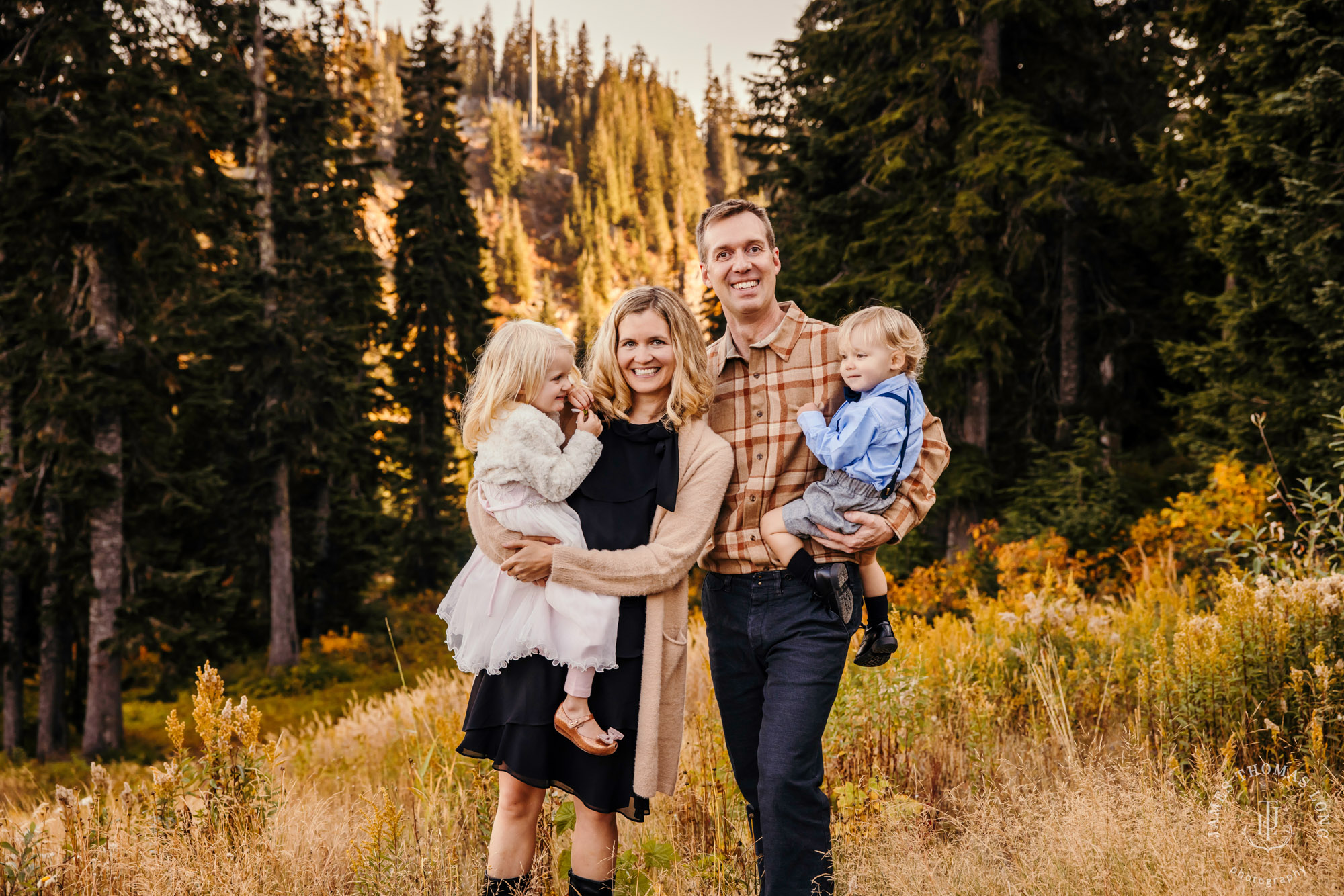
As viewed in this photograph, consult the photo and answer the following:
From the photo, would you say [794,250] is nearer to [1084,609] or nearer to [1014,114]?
[1014,114]

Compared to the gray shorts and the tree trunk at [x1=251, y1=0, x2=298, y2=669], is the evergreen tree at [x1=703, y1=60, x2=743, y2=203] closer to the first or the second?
the tree trunk at [x1=251, y1=0, x2=298, y2=669]

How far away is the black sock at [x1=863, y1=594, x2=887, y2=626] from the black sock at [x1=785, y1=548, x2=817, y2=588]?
36 centimetres

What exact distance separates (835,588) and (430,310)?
75.7 ft

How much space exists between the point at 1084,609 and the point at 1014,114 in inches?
338

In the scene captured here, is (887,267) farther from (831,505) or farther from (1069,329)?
(831,505)

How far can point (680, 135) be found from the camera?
9438cm

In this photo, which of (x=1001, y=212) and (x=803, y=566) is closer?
(x=803, y=566)

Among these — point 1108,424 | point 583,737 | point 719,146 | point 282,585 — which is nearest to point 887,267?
point 1108,424

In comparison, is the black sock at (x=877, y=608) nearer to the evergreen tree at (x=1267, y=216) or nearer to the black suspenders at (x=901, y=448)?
the black suspenders at (x=901, y=448)

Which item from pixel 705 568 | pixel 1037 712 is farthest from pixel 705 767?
pixel 1037 712

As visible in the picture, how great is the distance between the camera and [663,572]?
243 cm

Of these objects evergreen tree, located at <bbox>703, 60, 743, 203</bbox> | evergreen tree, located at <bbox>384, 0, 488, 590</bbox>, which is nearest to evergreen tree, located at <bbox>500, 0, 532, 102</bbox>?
evergreen tree, located at <bbox>703, 60, 743, 203</bbox>

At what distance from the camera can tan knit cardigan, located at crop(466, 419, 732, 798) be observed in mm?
2436

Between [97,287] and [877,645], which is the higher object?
[97,287]
